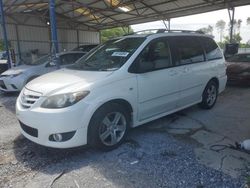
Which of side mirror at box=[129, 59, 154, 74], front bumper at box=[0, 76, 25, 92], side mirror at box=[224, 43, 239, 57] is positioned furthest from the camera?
side mirror at box=[224, 43, 239, 57]

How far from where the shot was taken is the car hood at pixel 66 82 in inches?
138

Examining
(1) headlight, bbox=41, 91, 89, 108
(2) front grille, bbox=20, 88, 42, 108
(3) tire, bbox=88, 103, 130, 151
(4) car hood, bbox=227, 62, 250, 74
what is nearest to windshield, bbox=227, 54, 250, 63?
(4) car hood, bbox=227, 62, 250, 74

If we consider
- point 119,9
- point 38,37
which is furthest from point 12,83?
point 38,37

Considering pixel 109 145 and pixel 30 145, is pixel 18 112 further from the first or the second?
pixel 109 145

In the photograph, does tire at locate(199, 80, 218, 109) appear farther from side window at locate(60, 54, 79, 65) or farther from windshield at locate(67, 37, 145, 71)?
side window at locate(60, 54, 79, 65)

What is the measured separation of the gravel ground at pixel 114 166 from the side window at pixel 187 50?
5.27 ft

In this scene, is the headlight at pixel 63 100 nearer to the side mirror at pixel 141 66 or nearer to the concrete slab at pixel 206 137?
the side mirror at pixel 141 66

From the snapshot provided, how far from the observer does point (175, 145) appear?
4098 mm

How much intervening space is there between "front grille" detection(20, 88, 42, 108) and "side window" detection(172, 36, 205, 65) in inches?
105

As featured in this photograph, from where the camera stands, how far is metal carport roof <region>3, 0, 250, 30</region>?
39.9 feet

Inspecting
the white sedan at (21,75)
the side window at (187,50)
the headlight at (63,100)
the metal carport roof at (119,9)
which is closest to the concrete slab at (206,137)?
the side window at (187,50)

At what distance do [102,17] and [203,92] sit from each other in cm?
1307

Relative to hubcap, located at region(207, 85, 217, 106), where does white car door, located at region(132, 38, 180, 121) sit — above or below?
above

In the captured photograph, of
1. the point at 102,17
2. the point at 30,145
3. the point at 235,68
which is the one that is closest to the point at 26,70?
the point at 30,145
